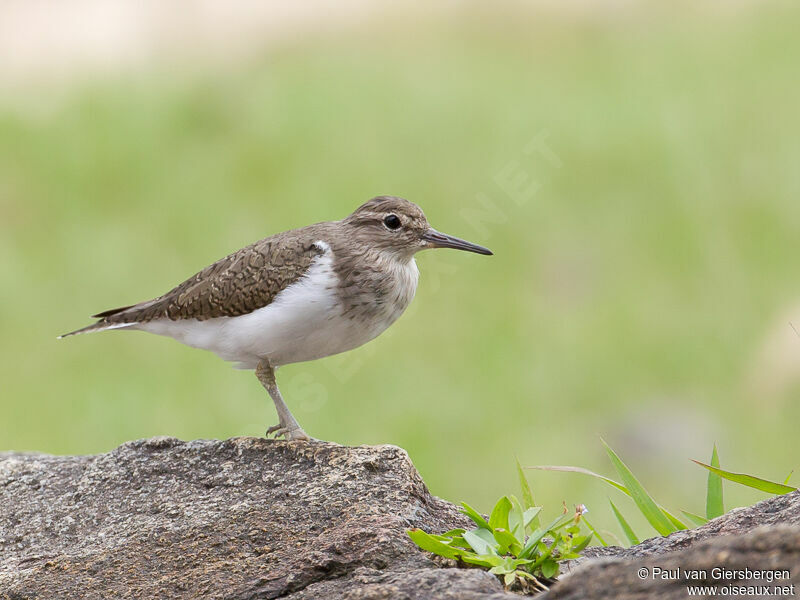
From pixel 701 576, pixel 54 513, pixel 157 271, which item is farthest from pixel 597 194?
pixel 701 576

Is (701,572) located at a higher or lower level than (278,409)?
lower

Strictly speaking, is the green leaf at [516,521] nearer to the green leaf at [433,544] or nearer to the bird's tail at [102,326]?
the green leaf at [433,544]

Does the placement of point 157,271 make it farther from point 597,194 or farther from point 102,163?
point 597,194

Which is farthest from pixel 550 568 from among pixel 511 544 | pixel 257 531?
pixel 257 531

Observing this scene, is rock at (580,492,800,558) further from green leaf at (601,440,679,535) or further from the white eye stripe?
the white eye stripe

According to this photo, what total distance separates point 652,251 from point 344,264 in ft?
21.0

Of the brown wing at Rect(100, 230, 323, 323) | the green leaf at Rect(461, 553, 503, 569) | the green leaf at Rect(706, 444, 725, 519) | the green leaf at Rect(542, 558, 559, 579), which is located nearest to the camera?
the green leaf at Rect(461, 553, 503, 569)

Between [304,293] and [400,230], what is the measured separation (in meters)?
0.88

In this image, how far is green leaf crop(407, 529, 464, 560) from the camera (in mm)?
4371

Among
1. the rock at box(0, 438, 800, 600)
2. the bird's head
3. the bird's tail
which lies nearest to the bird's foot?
the rock at box(0, 438, 800, 600)

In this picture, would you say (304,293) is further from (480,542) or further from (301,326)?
(480,542)

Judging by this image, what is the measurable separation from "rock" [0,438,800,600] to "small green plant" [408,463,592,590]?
17 cm

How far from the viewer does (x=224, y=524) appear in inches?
203

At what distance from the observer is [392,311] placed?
634 centimetres
